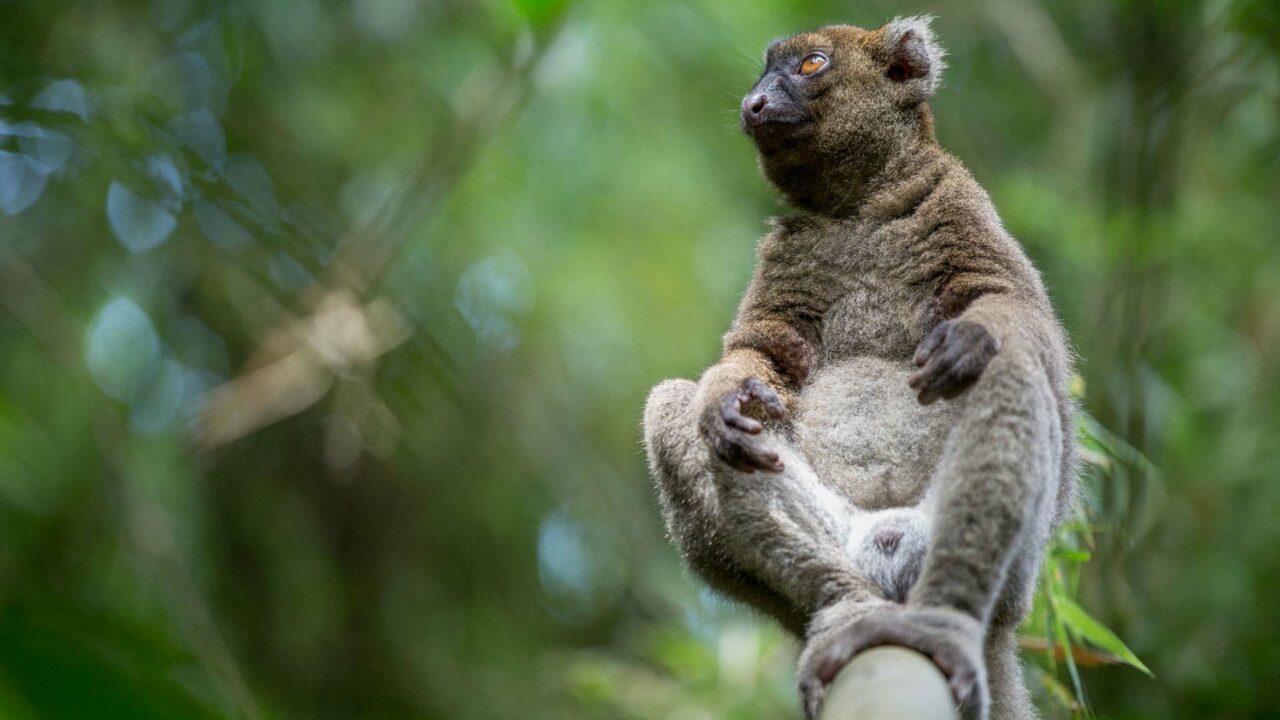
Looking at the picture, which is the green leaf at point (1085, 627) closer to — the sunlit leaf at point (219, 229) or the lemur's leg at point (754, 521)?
the lemur's leg at point (754, 521)

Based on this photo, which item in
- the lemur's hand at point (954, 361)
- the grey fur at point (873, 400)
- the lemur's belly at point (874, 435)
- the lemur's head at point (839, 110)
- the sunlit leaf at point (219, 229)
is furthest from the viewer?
the sunlit leaf at point (219, 229)

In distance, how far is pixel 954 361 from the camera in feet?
11.3

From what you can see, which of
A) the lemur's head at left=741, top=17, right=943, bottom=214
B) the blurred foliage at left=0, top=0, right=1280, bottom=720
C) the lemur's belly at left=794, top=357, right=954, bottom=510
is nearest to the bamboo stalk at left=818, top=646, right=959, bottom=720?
the lemur's belly at left=794, top=357, right=954, bottom=510

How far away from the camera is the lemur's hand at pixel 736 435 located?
370cm

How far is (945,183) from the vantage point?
428cm

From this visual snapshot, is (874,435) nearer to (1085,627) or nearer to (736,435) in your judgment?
(736,435)

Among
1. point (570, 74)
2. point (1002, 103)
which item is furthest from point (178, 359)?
point (1002, 103)

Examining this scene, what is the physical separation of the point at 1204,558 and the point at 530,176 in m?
5.44

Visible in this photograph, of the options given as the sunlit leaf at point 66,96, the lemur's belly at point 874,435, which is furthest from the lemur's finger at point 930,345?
the sunlit leaf at point 66,96

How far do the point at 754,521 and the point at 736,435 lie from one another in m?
0.27

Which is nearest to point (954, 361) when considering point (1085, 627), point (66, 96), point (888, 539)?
point (888, 539)

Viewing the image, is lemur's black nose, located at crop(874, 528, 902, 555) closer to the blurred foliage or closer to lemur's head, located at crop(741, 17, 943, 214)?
the blurred foliage

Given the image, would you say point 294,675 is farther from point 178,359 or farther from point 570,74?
point 570,74

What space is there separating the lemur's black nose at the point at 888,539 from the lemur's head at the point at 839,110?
1.31 meters
